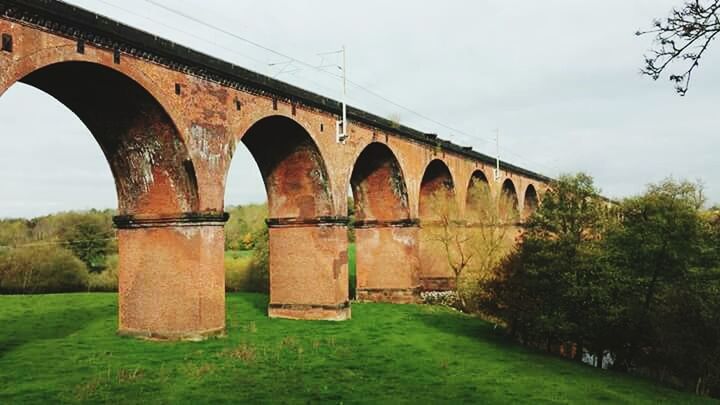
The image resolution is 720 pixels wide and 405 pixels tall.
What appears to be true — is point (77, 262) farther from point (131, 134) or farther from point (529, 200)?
point (529, 200)

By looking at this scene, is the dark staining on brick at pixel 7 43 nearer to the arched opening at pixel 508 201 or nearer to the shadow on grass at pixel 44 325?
the shadow on grass at pixel 44 325

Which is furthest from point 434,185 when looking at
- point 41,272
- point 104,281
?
point 41,272

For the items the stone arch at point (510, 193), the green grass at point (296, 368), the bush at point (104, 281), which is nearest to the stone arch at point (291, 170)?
the green grass at point (296, 368)

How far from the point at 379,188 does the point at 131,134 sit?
13.7 m

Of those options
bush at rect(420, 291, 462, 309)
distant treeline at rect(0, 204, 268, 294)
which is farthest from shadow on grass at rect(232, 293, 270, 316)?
bush at rect(420, 291, 462, 309)

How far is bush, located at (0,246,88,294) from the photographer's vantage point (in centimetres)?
3538

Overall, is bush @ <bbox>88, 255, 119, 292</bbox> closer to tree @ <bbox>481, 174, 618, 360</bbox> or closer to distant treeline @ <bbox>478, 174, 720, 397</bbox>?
distant treeline @ <bbox>478, 174, 720, 397</bbox>

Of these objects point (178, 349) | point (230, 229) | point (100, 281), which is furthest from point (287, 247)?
point (230, 229)

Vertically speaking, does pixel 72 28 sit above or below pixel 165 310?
above

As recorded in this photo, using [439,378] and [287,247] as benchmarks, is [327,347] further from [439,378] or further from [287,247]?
[287,247]

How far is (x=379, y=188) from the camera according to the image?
2658 cm

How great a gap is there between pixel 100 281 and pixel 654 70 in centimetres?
3881

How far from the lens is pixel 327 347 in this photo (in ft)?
52.9

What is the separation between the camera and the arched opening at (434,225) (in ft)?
96.3
